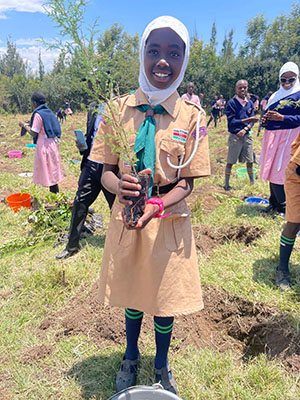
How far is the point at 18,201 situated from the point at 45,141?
1.04 meters

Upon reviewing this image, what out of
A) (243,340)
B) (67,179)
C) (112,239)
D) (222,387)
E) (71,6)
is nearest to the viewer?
(71,6)

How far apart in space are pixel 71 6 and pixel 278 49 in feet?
115

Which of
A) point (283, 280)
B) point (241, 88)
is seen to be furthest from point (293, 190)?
point (241, 88)

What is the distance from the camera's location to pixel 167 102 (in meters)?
1.46

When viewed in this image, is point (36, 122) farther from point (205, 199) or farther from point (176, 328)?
point (176, 328)

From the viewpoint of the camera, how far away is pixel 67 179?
671 cm

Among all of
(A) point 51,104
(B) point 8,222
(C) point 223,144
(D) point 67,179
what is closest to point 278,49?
(A) point 51,104

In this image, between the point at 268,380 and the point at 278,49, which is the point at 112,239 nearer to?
the point at 268,380

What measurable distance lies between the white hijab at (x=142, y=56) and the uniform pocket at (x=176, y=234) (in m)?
0.60

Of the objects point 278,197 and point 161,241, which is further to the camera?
point 278,197

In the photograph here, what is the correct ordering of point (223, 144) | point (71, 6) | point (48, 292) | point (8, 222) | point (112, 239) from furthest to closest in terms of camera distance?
1. point (223, 144)
2. point (8, 222)
3. point (48, 292)
4. point (112, 239)
5. point (71, 6)

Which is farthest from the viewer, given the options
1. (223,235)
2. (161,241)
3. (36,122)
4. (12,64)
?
(12,64)

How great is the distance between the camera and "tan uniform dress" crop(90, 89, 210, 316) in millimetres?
1467

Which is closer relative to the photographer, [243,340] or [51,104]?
[243,340]
